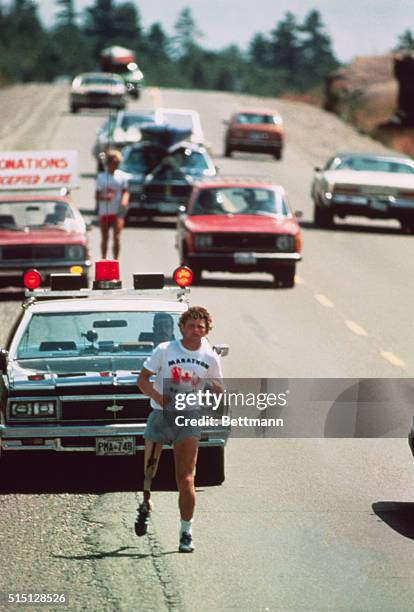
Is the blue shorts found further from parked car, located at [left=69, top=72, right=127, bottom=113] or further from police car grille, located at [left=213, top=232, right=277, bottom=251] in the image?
parked car, located at [left=69, top=72, right=127, bottom=113]

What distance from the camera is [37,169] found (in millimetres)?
27094

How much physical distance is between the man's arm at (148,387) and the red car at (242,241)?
15.5 metres

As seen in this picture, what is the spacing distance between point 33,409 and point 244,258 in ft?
45.4

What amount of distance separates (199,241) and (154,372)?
15.8 m

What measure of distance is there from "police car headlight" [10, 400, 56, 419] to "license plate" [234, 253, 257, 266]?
13795 millimetres

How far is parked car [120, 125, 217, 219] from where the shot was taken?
34.4 m

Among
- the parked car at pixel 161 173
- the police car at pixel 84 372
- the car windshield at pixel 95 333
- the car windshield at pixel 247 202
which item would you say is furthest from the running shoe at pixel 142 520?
the parked car at pixel 161 173

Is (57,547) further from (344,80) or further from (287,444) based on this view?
(344,80)

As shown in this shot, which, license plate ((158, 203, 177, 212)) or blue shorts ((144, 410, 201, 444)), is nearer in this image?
blue shorts ((144, 410, 201, 444))

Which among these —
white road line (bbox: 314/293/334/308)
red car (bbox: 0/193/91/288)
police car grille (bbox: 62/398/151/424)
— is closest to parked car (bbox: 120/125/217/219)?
white road line (bbox: 314/293/334/308)

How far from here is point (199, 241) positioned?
26203mm

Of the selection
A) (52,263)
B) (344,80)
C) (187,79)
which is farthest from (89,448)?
(187,79)

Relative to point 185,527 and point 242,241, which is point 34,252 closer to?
point 242,241

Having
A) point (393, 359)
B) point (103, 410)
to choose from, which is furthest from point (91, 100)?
point (103, 410)
